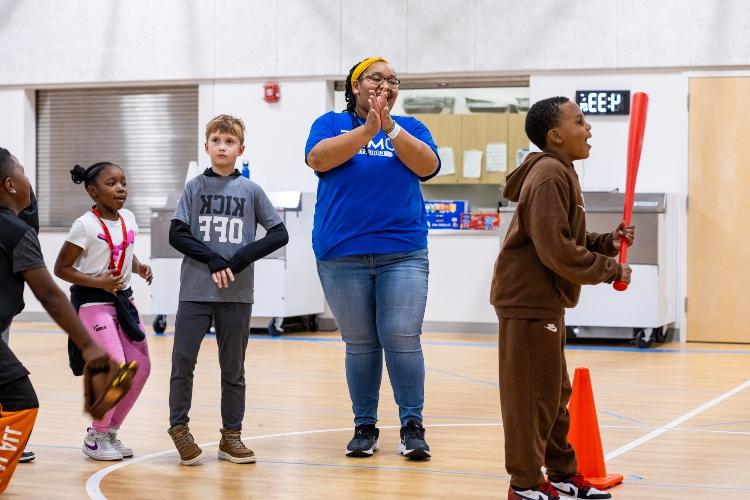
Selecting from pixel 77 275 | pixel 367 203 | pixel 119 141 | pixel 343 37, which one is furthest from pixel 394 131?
pixel 119 141

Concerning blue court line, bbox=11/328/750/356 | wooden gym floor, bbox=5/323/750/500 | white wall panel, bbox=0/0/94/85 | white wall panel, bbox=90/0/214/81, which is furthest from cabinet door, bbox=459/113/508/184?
white wall panel, bbox=0/0/94/85

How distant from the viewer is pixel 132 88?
1195cm

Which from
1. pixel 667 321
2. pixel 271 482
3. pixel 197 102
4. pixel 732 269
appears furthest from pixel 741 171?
pixel 271 482

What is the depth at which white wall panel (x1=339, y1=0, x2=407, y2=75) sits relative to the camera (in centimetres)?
1091

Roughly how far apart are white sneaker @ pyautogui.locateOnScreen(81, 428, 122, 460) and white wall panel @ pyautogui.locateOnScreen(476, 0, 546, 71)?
6861mm

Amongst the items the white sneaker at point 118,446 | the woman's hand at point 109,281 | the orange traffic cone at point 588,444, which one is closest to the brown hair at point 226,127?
the woman's hand at point 109,281

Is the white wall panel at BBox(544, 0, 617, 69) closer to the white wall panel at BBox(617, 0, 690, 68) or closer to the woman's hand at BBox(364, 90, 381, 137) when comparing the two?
the white wall panel at BBox(617, 0, 690, 68)

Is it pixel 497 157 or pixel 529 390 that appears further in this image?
pixel 497 157

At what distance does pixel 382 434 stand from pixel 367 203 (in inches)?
50.9

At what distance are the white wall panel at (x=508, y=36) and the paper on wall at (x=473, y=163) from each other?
0.84 meters

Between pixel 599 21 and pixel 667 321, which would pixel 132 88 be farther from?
pixel 667 321

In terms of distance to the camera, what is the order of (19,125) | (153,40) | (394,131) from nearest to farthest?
(394,131) → (153,40) → (19,125)

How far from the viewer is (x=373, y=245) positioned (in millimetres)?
4543

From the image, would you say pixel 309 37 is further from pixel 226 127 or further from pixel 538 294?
pixel 538 294
